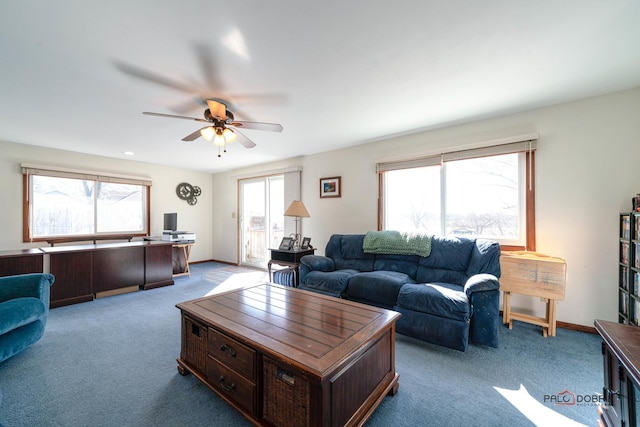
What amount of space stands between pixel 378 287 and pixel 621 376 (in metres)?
1.73

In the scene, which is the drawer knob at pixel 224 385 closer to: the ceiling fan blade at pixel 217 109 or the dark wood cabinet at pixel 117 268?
the ceiling fan blade at pixel 217 109

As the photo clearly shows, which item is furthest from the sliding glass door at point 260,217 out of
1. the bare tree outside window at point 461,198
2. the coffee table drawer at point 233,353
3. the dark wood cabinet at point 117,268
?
the coffee table drawer at point 233,353

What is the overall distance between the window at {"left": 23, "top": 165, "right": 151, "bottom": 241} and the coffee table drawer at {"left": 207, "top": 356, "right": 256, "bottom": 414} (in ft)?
15.6

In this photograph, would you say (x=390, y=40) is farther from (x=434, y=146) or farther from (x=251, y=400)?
(x=251, y=400)

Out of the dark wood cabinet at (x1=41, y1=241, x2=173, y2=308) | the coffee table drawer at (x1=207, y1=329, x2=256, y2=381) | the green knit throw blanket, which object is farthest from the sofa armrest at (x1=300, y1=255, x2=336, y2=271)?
the dark wood cabinet at (x1=41, y1=241, x2=173, y2=308)

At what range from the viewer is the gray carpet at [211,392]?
58.4 inches

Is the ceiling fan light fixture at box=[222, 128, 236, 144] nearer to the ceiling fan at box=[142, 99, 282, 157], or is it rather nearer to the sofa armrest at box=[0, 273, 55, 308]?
the ceiling fan at box=[142, 99, 282, 157]

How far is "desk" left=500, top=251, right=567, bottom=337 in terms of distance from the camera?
7.86 ft

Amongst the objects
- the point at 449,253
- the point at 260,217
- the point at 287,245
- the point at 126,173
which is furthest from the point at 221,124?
the point at 126,173

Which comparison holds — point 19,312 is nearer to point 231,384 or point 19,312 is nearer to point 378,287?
point 231,384

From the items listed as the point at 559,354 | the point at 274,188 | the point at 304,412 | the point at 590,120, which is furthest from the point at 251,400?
A: the point at 274,188

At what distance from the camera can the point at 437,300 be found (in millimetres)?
2254

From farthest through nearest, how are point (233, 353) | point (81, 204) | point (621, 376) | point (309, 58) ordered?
point (81, 204) < point (309, 58) < point (233, 353) < point (621, 376)

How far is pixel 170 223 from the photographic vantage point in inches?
200
